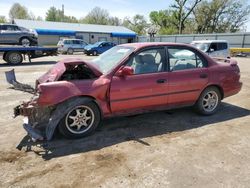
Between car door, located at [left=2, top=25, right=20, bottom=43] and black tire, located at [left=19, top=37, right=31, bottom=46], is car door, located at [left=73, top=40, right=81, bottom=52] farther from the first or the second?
car door, located at [left=2, top=25, right=20, bottom=43]

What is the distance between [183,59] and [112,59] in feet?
4.98

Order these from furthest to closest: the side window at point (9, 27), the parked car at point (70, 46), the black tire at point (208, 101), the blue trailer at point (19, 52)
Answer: the parked car at point (70, 46)
the side window at point (9, 27)
the blue trailer at point (19, 52)
the black tire at point (208, 101)

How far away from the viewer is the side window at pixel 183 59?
16.2ft

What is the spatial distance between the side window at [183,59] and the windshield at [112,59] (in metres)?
0.88

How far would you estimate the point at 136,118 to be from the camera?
516 centimetres

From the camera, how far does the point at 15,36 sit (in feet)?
55.5

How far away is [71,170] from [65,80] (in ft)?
5.20

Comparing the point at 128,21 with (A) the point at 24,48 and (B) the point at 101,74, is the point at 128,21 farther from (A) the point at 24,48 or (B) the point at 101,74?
(B) the point at 101,74

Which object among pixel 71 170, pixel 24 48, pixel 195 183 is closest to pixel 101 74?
pixel 71 170

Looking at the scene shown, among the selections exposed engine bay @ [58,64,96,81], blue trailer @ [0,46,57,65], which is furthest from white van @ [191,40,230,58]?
exposed engine bay @ [58,64,96,81]

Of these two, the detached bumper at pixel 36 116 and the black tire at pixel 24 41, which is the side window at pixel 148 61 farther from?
the black tire at pixel 24 41

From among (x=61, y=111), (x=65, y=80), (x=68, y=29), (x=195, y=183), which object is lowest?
(x=195, y=183)

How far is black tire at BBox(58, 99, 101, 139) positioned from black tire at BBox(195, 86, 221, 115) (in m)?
2.35

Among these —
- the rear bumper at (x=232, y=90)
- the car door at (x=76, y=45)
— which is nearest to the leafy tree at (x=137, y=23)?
the car door at (x=76, y=45)
